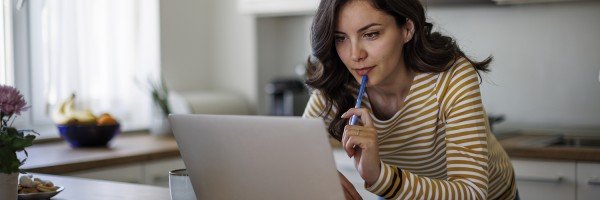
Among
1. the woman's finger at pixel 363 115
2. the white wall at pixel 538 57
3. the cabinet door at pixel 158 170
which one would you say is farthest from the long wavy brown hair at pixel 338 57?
the white wall at pixel 538 57

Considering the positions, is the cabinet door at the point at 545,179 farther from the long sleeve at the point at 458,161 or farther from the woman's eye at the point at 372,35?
the woman's eye at the point at 372,35

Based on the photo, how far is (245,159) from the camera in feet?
4.11

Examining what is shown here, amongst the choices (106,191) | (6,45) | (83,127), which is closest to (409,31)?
(106,191)

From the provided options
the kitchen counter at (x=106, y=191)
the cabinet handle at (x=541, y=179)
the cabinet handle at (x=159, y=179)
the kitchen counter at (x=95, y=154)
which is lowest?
the cabinet handle at (x=159, y=179)

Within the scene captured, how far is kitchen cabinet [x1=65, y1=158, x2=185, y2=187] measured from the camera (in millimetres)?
2580

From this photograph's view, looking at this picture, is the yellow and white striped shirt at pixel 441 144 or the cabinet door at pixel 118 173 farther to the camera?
the cabinet door at pixel 118 173

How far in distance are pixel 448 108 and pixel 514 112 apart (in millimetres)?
1754

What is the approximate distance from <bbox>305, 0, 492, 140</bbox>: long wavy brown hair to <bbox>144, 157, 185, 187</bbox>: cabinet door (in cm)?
117

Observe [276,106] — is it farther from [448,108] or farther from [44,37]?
[448,108]

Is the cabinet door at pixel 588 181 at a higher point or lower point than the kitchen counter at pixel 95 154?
lower

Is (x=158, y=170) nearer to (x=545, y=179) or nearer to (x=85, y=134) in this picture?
(x=85, y=134)

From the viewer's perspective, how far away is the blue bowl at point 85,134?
2859 mm

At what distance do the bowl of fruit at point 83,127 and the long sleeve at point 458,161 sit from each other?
5.45 feet

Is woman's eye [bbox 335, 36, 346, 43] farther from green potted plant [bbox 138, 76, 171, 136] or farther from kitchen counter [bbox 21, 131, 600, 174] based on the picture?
green potted plant [bbox 138, 76, 171, 136]
